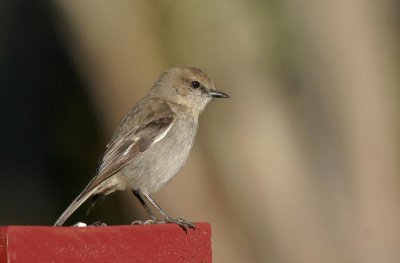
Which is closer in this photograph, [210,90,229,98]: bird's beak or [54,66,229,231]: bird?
[54,66,229,231]: bird

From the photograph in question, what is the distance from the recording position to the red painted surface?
163 inches

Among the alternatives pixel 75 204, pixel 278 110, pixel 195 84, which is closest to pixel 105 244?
pixel 75 204

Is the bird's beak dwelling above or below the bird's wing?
above

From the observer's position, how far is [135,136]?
7719 mm

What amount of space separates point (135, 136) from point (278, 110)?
7.76 feet

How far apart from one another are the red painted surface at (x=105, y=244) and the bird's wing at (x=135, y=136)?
2.31m

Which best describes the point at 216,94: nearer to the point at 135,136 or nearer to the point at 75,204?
the point at 135,136

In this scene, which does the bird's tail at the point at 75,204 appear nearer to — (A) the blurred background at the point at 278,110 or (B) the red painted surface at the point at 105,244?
(B) the red painted surface at the point at 105,244

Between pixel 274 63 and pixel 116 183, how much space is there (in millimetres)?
2666

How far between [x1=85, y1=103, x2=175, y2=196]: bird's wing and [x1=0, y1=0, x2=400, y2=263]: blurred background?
68.6 inches

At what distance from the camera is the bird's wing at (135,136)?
7535 millimetres

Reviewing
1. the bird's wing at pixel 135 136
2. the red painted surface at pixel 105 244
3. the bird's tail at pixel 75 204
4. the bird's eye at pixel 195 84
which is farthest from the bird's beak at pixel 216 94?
the red painted surface at pixel 105 244

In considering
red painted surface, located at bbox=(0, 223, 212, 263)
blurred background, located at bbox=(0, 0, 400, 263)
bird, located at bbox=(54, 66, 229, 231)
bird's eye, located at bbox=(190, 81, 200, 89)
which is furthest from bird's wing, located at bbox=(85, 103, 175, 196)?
red painted surface, located at bbox=(0, 223, 212, 263)

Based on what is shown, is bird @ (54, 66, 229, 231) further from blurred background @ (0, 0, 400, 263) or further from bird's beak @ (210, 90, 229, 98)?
blurred background @ (0, 0, 400, 263)
